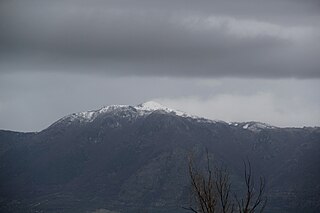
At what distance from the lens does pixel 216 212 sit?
3303 cm

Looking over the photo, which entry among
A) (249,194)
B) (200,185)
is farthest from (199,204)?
(249,194)

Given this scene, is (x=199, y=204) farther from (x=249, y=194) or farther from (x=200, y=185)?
(x=249, y=194)

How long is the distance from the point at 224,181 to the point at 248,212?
6.14 feet

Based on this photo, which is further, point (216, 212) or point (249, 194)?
point (216, 212)

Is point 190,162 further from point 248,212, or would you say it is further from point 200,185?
point 248,212

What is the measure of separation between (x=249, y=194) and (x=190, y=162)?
356 centimetres

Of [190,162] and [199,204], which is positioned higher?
[190,162]

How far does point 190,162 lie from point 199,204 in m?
2.00

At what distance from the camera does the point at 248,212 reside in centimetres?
3152

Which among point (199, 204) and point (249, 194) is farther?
point (199, 204)

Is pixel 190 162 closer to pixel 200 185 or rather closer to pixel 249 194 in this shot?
pixel 200 185

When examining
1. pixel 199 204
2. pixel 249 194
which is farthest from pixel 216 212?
pixel 249 194

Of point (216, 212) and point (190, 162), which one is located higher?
point (190, 162)

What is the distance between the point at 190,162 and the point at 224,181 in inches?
74.2
